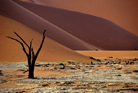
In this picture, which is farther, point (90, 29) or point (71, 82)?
point (90, 29)

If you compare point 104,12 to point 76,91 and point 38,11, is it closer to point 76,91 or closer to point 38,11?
point 38,11

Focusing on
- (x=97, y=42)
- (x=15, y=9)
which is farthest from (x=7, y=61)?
(x=97, y=42)

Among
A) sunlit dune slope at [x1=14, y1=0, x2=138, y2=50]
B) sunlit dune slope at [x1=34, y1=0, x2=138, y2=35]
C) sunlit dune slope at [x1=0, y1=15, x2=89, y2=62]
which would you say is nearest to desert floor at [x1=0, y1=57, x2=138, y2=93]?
sunlit dune slope at [x1=0, y1=15, x2=89, y2=62]

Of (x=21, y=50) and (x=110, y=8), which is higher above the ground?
(x=110, y=8)

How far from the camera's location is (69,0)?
87625mm

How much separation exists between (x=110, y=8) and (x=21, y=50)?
74.3m

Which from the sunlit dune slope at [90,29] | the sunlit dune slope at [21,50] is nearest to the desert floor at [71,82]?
the sunlit dune slope at [21,50]

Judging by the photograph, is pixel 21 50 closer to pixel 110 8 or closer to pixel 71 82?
pixel 71 82

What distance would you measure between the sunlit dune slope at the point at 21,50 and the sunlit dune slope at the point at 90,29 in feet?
93.8

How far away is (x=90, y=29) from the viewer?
55.6 metres

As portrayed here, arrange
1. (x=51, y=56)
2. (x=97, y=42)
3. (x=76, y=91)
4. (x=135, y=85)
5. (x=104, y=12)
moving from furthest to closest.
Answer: (x=104, y=12), (x=97, y=42), (x=51, y=56), (x=135, y=85), (x=76, y=91)

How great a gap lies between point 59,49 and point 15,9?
11.0 meters

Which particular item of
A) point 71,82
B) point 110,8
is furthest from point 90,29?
point 71,82

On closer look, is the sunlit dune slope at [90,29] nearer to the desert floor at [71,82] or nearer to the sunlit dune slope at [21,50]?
the sunlit dune slope at [21,50]
